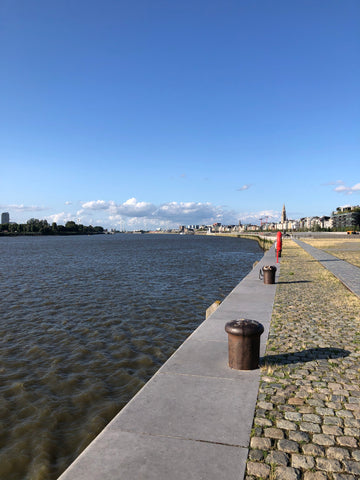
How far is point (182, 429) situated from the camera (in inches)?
166

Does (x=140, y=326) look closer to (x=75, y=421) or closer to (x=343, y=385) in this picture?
(x=75, y=421)

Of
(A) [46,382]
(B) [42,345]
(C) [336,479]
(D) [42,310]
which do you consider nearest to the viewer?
(C) [336,479]

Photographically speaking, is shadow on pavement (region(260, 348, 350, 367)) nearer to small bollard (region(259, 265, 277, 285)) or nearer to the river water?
the river water

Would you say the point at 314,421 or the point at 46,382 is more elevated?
the point at 314,421

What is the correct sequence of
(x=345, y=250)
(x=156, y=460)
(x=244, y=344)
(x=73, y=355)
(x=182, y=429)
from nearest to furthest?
(x=156, y=460)
(x=182, y=429)
(x=244, y=344)
(x=73, y=355)
(x=345, y=250)

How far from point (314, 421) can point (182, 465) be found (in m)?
1.94

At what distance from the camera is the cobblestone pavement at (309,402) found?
3590 mm

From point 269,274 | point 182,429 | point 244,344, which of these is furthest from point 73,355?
point 269,274

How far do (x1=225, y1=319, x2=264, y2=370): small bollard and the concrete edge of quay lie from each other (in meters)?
0.15

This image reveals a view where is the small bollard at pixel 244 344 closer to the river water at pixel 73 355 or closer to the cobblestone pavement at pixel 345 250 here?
the river water at pixel 73 355

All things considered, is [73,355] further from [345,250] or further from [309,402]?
[345,250]

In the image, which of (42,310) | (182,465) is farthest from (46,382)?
(42,310)

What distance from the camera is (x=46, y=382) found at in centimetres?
780

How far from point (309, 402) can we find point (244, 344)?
1.33 metres
